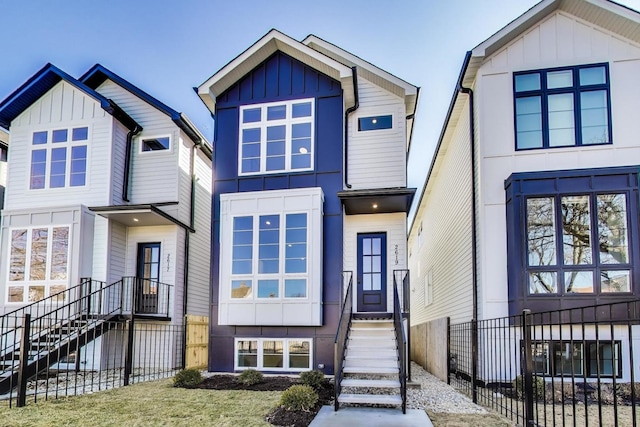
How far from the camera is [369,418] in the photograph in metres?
6.82

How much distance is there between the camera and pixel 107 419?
6770mm

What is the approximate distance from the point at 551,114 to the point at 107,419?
10.3 metres

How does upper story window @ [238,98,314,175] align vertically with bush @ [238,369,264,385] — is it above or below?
above

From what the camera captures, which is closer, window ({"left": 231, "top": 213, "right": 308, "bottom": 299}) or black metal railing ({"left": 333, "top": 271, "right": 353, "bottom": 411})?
black metal railing ({"left": 333, "top": 271, "right": 353, "bottom": 411})

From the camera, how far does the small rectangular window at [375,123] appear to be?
12570 millimetres

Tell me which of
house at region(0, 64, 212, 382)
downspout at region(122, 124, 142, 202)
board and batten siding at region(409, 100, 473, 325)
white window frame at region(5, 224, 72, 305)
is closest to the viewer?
board and batten siding at region(409, 100, 473, 325)

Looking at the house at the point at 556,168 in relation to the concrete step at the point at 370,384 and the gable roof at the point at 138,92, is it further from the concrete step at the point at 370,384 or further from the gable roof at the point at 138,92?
the gable roof at the point at 138,92

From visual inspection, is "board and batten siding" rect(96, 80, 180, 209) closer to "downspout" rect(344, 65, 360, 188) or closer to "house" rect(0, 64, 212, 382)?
"house" rect(0, 64, 212, 382)

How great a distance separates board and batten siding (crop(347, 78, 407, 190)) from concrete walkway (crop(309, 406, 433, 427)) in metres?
6.12

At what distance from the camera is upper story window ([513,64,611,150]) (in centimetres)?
1032

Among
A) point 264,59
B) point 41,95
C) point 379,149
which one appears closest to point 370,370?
point 379,149

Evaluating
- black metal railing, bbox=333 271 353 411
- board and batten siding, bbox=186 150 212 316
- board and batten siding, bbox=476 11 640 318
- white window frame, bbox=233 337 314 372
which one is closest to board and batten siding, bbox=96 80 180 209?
board and batten siding, bbox=186 150 212 316

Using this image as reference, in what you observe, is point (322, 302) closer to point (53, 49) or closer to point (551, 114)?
point (551, 114)

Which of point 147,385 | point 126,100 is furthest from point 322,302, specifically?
point 126,100
